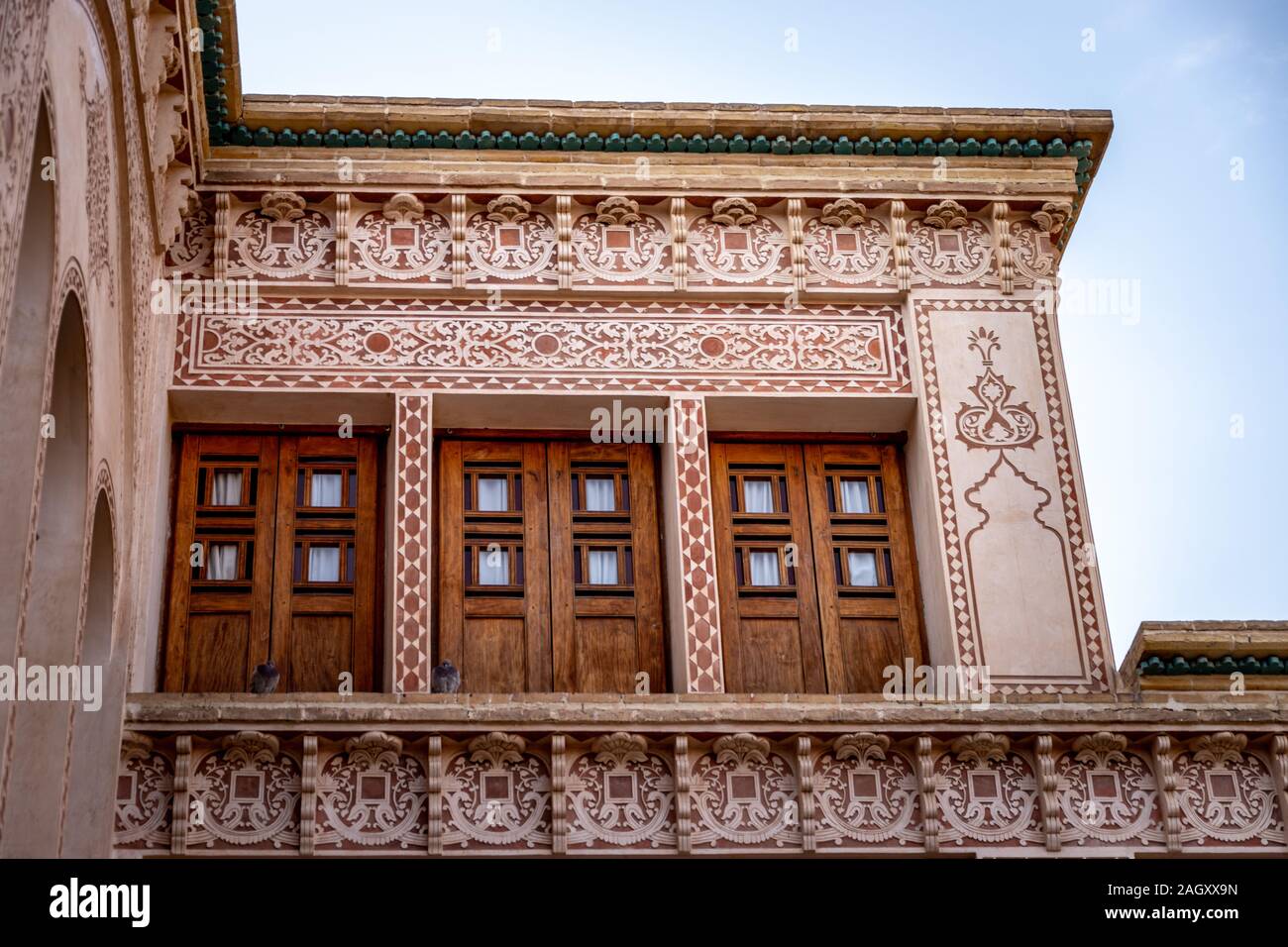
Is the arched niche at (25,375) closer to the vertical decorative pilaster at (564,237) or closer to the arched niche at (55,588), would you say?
the arched niche at (55,588)

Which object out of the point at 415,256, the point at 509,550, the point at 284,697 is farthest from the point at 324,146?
the point at 284,697

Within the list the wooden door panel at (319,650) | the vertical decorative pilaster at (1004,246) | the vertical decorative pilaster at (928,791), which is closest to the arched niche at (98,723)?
the wooden door panel at (319,650)

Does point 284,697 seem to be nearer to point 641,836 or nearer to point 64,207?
point 641,836

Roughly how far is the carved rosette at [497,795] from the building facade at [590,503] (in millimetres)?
19

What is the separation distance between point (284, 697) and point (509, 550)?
65.3 inches

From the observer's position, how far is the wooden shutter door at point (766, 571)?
10492 millimetres

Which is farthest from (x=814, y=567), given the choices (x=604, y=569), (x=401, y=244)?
(x=401, y=244)

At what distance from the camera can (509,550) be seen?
1067 centimetres

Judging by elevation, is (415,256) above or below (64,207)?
above

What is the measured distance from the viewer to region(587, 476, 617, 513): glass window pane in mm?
10906

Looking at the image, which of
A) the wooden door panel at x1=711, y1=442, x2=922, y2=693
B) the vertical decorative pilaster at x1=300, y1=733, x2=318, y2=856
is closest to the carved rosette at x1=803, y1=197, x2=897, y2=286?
the wooden door panel at x1=711, y1=442, x2=922, y2=693

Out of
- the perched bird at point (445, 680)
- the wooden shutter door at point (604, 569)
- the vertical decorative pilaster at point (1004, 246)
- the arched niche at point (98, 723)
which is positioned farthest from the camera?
the vertical decorative pilaster at point (1004, 246)

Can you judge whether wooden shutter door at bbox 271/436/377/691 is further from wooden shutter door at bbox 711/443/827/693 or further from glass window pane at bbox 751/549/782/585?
glass window pane at bbox 751/549/782/585

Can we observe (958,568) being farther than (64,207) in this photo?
Yes
